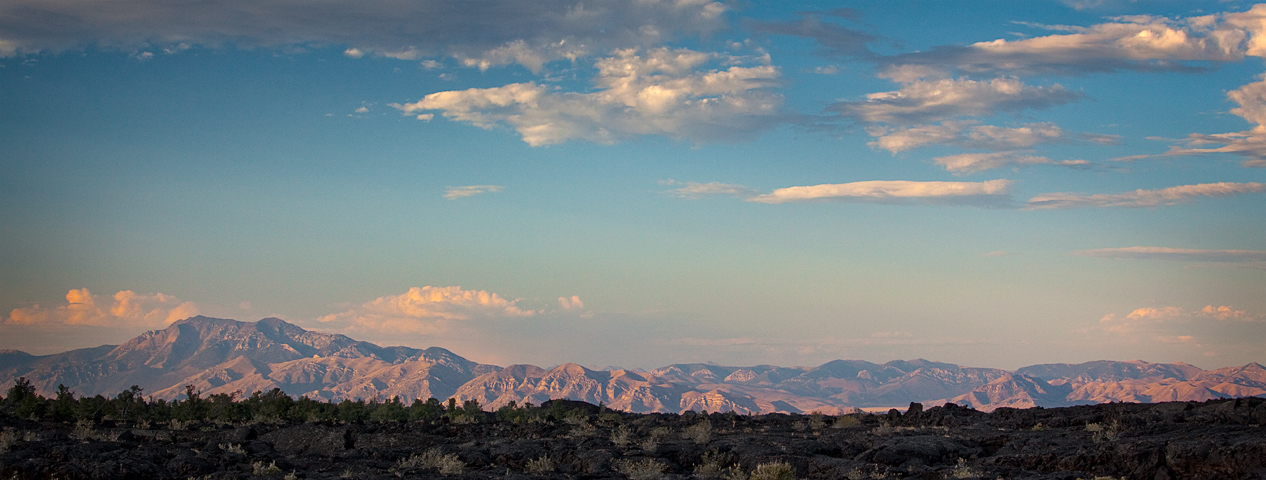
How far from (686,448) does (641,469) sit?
179 inches

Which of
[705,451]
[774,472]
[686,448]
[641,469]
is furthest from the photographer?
[686,448]

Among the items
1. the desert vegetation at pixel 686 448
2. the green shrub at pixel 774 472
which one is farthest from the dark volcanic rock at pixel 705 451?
the green shrub at pixel 774 472

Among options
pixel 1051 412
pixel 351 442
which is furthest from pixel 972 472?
pixel 351 442

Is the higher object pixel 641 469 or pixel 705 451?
pixel 705 451

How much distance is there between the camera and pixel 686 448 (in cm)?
3039

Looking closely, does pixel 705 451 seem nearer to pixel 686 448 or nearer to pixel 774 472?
pixel 686 448

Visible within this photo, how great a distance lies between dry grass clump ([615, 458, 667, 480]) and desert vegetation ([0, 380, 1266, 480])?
0.08 m

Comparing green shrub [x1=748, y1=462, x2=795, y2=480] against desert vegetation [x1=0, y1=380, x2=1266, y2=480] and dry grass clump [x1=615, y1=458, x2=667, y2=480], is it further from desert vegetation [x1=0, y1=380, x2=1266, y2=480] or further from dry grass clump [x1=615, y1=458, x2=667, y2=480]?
dry grass clump [x1=615, y1=458, x2=667, y2=480]

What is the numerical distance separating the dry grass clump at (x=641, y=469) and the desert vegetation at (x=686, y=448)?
76 millimetres

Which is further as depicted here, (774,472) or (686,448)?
(686,448)

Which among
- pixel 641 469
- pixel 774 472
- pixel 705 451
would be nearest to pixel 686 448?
pixel 705 451

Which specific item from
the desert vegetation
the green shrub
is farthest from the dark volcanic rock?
the green shrub

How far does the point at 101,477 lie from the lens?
73.9 feet

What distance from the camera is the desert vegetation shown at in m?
23.4
